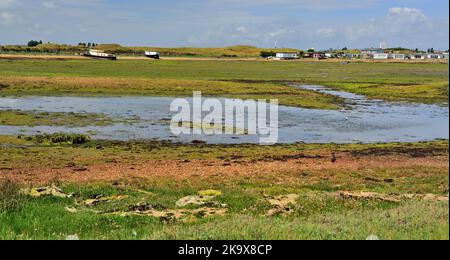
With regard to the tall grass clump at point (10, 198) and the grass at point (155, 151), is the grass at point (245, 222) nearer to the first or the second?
the tall grass clump at point (10, 198)

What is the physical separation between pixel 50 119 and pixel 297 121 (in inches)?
775

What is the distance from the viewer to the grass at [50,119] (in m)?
40.6

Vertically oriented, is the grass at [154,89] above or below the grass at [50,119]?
above

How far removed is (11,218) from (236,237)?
519 cm

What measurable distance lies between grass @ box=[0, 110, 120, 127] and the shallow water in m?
1.61

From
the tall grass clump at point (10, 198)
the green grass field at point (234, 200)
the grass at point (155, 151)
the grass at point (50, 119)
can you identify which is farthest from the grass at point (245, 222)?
the grass at point (50, 119)

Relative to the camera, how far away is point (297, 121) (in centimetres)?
4509

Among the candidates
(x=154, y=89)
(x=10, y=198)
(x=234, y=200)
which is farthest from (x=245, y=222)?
(x=154, y=89)

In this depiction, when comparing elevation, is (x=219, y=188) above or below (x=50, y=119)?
above

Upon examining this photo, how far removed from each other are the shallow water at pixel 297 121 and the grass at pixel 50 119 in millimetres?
1607

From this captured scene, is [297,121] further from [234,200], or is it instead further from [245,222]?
[245,222]

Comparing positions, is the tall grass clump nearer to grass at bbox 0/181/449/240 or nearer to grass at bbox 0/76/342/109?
grass at bbox 0/181/449/240
